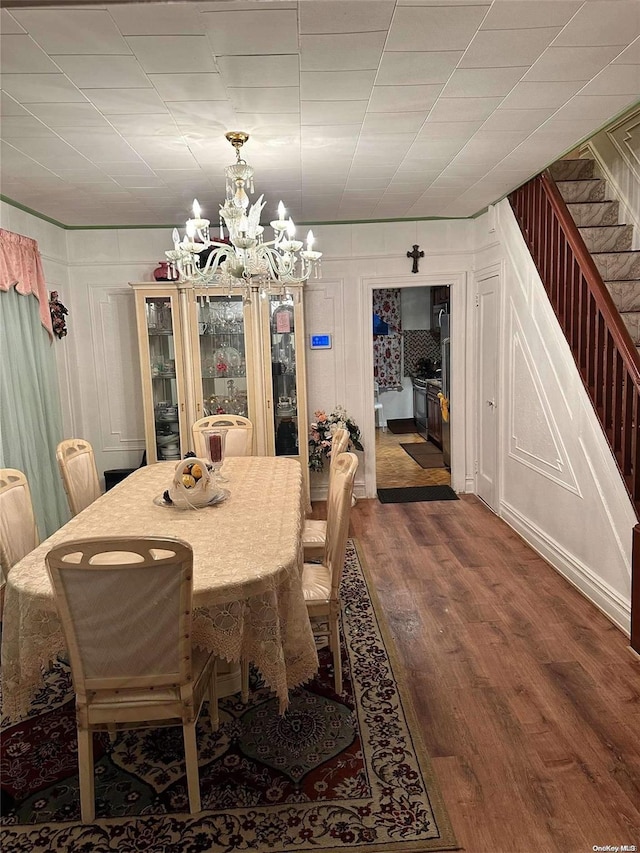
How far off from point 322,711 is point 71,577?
1.27 meters

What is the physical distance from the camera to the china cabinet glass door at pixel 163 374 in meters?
4.97

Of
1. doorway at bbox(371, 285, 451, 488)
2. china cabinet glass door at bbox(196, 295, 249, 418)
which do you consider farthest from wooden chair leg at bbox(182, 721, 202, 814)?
doorway at bbox(371, 285, 451, 488)

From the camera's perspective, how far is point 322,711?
2.41 m

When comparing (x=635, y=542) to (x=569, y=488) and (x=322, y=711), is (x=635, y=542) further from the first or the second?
(x=322, y=711)

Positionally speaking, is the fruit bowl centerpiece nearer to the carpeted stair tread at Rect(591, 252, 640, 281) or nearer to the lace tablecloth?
the lace tablecloth

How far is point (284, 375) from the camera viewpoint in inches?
202

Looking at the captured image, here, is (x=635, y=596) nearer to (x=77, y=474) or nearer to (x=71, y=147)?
(x=77, y=474)

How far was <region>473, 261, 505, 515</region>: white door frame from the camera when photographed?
4598 mm

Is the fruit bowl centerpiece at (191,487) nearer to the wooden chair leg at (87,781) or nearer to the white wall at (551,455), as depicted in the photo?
the wooden chair leg at (87,781)

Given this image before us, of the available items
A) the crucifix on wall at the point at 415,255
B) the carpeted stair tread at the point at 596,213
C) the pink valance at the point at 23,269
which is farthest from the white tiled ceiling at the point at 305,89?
the crucifix on wall at the point at 415,255

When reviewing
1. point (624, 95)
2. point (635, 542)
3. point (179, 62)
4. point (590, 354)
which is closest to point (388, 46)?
point (179, 62)

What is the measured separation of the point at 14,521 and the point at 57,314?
2.61 meters

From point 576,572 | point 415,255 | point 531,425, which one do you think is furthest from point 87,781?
point 415,255

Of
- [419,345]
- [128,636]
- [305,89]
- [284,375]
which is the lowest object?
[128,636]
